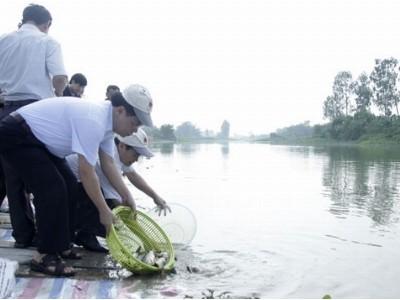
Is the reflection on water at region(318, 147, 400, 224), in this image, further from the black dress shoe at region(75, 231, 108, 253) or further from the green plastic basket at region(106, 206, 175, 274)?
the black dress shoe at region(75, 231, 108, 253)

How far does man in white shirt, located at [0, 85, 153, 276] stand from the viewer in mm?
3176

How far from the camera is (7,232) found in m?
4.64

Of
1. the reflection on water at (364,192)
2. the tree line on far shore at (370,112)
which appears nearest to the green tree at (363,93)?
the tree line on far shore at (370,112)

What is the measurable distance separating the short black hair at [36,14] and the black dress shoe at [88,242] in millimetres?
1740

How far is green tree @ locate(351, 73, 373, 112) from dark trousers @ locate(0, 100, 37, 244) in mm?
63531

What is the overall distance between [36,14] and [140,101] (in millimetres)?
1541

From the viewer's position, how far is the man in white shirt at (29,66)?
13.3 feet

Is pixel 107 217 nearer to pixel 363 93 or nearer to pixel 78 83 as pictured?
pixel 78 83

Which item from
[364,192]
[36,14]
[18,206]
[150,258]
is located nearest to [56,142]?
[18,206]

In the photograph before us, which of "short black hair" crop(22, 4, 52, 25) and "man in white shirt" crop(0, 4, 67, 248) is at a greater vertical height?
"short black hair" crop(22, 4, 52, 25)

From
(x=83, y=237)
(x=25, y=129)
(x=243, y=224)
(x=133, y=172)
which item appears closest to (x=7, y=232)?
(x=83, y=237)

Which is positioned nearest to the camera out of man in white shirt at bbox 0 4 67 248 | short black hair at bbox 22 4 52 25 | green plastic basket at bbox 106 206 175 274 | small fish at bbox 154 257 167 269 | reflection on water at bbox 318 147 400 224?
small fish at bbox 154 257 167 269

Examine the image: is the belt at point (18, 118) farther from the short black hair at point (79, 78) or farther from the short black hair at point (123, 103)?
the short black hair at point (79, 78)

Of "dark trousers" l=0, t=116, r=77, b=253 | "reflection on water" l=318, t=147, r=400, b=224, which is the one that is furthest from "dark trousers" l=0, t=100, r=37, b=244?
"reflection on water" l=318, t=147, r=400, b=224
